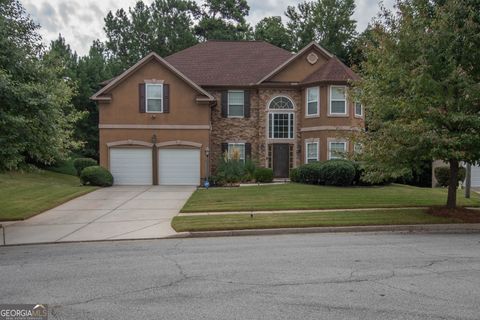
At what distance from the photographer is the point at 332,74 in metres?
25.0

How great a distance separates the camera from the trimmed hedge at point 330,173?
832 inches

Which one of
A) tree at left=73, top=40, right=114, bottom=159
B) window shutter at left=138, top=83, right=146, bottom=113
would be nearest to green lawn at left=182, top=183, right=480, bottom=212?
window shutter at left=138, top=83, right=146, bottom=113

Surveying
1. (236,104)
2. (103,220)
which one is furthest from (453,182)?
(236,104)

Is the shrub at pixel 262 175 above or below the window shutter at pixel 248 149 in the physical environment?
below

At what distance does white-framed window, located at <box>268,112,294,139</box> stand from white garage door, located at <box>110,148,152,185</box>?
7567 mm

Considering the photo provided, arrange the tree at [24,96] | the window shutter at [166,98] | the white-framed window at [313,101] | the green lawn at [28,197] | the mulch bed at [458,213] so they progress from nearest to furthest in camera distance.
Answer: the tree at [24,96], the mulch bed at [458,213], the green lawn at [28,197], the window shutter at [166,98], the white-framed window at [313,101]

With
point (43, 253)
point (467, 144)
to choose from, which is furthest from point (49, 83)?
point (467, 144)

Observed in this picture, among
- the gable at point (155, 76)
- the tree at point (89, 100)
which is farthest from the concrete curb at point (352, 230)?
the tree at point (89, 100)

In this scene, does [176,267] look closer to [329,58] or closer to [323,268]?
[323,268]

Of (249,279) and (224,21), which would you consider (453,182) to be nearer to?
(249,279)

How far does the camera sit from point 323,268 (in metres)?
7.46

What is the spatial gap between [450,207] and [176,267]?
10.2m

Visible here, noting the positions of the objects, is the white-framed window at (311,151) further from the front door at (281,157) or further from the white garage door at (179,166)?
the white garage door at (179,166)

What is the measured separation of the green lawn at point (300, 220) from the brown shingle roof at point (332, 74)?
12.1m
